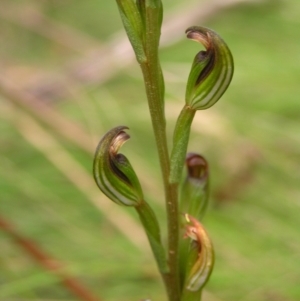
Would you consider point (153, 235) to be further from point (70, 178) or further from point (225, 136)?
point (225, 136)

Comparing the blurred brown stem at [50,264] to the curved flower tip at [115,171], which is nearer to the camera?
the curved flower tip at [115,171]

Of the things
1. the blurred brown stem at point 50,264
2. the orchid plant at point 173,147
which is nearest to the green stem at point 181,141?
the orchid plant at point 173,147

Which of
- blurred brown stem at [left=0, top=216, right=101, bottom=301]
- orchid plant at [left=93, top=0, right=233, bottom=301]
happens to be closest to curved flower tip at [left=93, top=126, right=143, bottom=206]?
orchid plant at [left=93, top=0, right=233, bottom=301]

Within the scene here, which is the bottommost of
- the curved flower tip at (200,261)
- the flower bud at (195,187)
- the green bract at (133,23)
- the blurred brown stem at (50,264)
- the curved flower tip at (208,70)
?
the blurred brown stem at (50,264)

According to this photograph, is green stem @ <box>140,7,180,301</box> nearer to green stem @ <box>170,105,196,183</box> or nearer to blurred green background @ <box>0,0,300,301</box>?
green stem @ <box>170,105,196,183</box>

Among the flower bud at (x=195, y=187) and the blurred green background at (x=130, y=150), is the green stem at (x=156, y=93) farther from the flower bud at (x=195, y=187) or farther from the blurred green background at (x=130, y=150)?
the blurred green background at (x=130, y=150)

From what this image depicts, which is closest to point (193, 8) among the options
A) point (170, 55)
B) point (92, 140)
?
point (170, 55)

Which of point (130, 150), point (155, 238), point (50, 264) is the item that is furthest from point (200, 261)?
point (130, 150)
